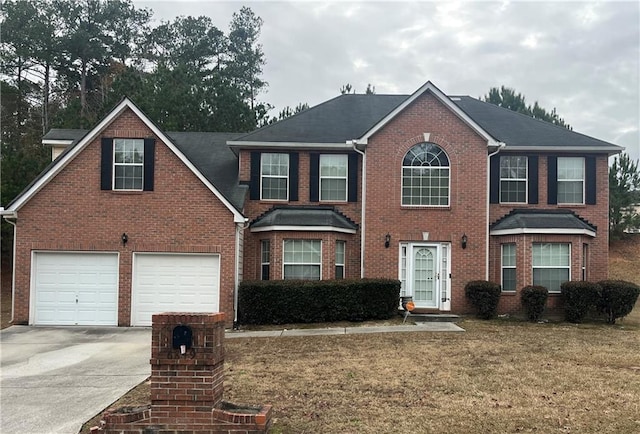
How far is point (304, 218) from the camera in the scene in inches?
696

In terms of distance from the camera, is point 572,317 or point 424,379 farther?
point 572,317

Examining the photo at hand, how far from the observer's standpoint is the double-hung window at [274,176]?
1880 cm

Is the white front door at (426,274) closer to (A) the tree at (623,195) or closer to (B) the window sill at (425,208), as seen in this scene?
(B) the window sill at (425,208)

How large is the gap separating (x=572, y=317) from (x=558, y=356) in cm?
624

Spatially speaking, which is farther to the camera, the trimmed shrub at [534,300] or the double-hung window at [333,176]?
the double-hung window at [333,176]

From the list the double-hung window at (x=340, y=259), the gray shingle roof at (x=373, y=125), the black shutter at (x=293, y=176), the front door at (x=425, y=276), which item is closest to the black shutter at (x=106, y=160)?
the gray shingle roof at (x=373, y=125)

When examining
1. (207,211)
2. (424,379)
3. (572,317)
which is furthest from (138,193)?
(572,317)

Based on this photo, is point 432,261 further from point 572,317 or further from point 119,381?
point 119,381

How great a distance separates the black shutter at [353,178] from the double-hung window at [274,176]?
2.02 meters

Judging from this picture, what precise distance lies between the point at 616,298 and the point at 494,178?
5.01m

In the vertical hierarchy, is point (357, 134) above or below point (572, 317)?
above

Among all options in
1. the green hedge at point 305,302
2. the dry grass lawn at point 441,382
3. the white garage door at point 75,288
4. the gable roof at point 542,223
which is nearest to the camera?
the dry grass lawn at point 441,382

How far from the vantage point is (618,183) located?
1294 inches

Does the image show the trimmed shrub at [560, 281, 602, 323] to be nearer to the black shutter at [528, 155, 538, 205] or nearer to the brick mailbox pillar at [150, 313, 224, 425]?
the black shutter at [528, 155, 538, 205]
